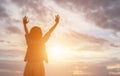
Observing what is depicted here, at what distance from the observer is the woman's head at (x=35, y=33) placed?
34.0 feet

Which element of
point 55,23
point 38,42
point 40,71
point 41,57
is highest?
point 55,23

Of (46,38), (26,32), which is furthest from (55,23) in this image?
(26,32)

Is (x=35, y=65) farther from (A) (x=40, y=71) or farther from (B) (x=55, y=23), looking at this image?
(B) (x=55, y=23)

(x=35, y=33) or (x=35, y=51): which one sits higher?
(x=35, y=33)

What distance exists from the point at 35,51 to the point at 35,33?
970 millimetres

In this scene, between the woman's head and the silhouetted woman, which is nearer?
the woman's head

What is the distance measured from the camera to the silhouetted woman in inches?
415

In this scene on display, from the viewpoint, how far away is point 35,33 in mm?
10477

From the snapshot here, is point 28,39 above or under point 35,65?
above

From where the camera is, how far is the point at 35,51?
10773 mm

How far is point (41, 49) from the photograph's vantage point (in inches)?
429

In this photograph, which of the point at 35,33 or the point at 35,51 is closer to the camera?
the point at 35,33

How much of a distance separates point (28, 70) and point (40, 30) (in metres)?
2.11

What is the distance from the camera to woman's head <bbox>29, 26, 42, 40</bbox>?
1036 centimetres
